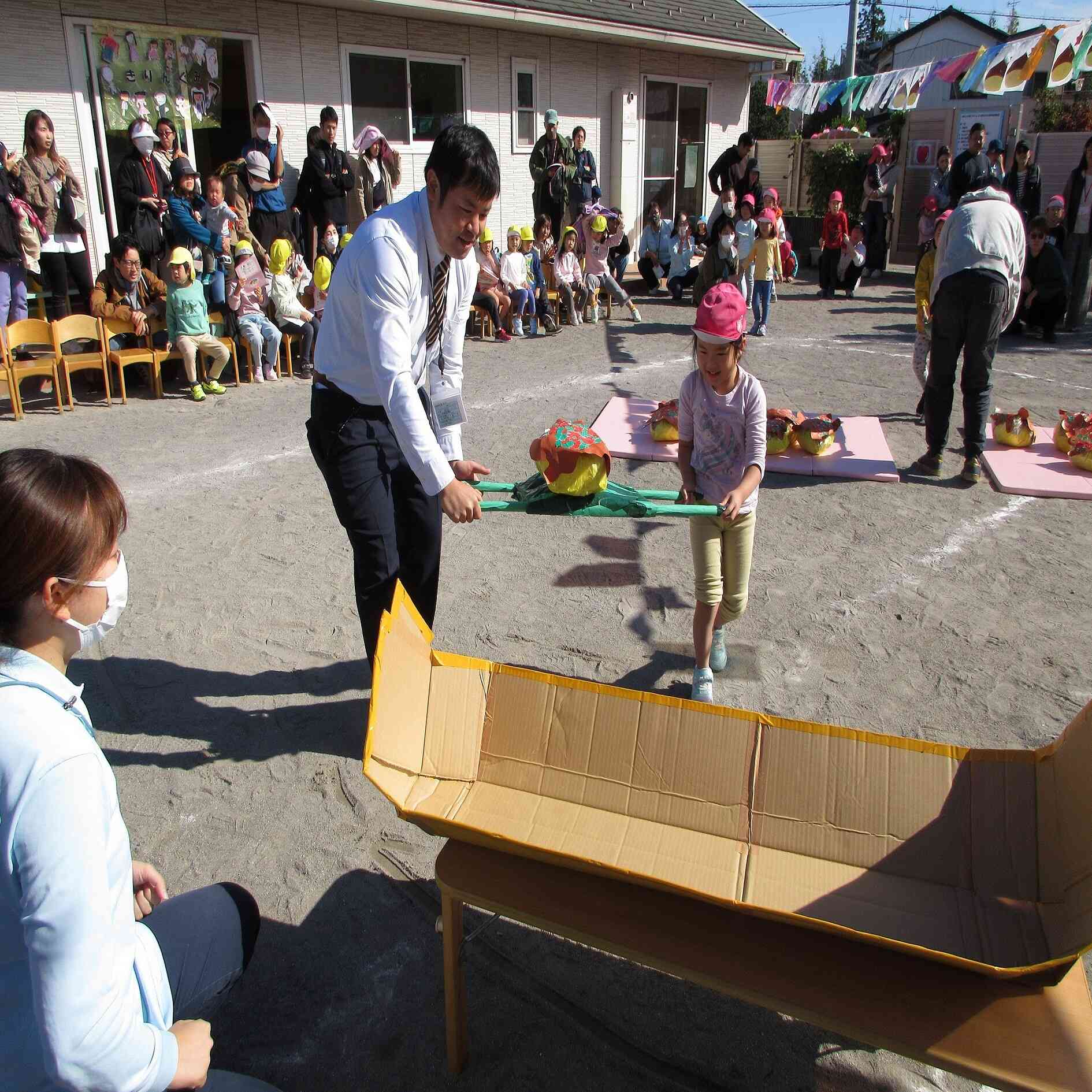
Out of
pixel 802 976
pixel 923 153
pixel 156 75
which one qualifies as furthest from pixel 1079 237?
pixel 802 976

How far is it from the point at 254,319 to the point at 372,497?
678 centimetres

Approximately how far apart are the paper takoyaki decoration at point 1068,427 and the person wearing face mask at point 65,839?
7067 mm

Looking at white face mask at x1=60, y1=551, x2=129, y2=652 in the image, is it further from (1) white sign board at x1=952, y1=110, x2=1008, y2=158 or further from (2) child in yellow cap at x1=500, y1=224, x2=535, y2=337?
(1) white sign board at x1=952, y1=110, x2=1008, y2=158

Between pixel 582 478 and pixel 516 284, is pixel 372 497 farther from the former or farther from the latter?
pixel 516 284

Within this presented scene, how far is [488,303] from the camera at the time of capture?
450 inches

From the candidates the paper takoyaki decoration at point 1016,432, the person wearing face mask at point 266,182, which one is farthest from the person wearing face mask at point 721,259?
the person wearing face mask at point 266,182

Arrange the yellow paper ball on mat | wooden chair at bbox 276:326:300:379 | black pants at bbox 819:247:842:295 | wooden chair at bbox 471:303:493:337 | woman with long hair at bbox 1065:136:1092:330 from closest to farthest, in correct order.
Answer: the yellow paper ball on mat → wooden chair at bbox 276:326:300:379 → woman with long hair at bbox 1065:136:1092:330 → wooden chair at bbox 471:303:493:337 → black pants at bbox 819:247:842:295

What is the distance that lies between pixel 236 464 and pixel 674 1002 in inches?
213

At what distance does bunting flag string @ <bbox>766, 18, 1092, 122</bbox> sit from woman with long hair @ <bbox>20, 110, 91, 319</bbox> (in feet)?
49.1

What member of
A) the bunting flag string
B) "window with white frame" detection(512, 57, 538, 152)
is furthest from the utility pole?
"window with white frame" detection(512, 57, 538, 152)

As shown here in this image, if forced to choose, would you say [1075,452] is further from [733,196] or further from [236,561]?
[733,196]

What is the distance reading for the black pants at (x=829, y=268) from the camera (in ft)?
48.8

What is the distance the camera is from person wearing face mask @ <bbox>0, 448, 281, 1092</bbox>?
130 centimetres

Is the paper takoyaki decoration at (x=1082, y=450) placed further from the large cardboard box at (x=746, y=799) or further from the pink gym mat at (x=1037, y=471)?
the large cardboard box at (x=746, y=799)
